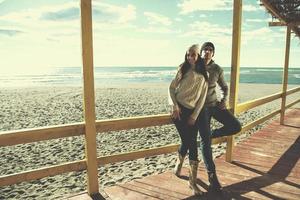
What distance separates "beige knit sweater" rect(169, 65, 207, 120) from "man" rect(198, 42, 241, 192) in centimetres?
18

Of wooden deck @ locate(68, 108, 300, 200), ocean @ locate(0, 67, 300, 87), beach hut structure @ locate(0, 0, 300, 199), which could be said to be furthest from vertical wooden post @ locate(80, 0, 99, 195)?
ocean @ locate(0, 67, 300, 87)

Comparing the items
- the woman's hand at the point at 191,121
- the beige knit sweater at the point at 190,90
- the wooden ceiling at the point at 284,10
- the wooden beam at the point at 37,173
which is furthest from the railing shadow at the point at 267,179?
the wooden ceiling at the point at 284,10

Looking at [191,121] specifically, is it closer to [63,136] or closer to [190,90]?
[190,90]

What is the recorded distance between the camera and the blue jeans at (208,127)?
151 inches

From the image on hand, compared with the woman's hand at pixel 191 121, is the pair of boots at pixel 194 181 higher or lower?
lower

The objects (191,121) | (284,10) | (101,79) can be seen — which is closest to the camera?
(191,121)

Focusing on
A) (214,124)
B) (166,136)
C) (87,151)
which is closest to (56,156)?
(166,136)

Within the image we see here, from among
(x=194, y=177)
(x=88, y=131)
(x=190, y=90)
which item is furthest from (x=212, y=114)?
(x=88, y=131)

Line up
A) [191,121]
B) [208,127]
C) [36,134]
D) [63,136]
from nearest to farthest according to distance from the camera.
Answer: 1. [36,134]
2. [63,136]
3. [191,121]
4. [208,127]

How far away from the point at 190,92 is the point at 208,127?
56 cm

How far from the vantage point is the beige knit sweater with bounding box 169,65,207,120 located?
12.1 ft

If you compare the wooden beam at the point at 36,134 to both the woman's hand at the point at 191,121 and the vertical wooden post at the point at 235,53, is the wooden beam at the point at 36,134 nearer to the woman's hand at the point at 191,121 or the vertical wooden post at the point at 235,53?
the woman's hand at the point at 191,121

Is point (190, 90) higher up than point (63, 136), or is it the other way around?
point (190, 90)

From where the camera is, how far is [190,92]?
3691mm
